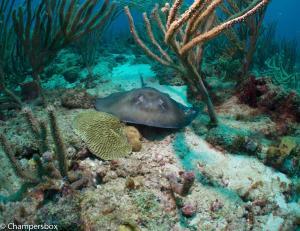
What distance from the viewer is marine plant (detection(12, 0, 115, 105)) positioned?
17.4 feet

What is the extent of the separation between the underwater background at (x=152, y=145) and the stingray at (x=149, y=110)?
21 millimetres

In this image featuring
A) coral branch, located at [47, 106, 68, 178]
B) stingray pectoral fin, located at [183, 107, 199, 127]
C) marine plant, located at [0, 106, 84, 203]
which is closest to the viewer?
coral branch, located at [47, 106, 68, 178]

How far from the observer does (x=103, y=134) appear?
4.22 metres

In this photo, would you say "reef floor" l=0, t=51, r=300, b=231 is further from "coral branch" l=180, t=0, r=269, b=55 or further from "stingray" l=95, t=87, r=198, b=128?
"coral branch" l=180, t=0, r=269, b=55

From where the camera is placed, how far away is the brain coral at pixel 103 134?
4.04m

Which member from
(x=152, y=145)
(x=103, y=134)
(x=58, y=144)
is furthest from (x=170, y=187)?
(x=58, y=144)

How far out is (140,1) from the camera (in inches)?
437

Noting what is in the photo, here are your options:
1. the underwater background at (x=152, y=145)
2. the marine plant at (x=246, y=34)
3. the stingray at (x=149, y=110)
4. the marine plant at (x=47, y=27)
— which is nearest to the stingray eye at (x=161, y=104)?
the stingray at (x=149, y=110)

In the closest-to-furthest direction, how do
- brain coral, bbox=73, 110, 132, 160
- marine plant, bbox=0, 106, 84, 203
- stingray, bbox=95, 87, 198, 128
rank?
1. marine plant, bbox=0, 106, 84, 203
2. brain coral, bbox=73, 110, 132, 160
3. stingray, bbox=95, 87, 198, 128

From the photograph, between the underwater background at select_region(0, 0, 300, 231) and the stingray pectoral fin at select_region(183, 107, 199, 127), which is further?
the stingray pectoral fin at select_region(183, 107, 199, 127)

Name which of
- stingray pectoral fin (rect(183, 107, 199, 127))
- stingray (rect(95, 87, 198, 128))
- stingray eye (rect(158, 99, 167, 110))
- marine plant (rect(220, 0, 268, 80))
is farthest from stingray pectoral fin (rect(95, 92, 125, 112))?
marine plant (rect(220, 0, 268, 80))

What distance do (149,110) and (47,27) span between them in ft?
9.56

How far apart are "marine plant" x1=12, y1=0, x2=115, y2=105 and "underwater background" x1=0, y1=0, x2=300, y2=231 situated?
23 millimetres

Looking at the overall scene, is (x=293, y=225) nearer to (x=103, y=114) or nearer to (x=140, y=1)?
(x=103, y=114)
